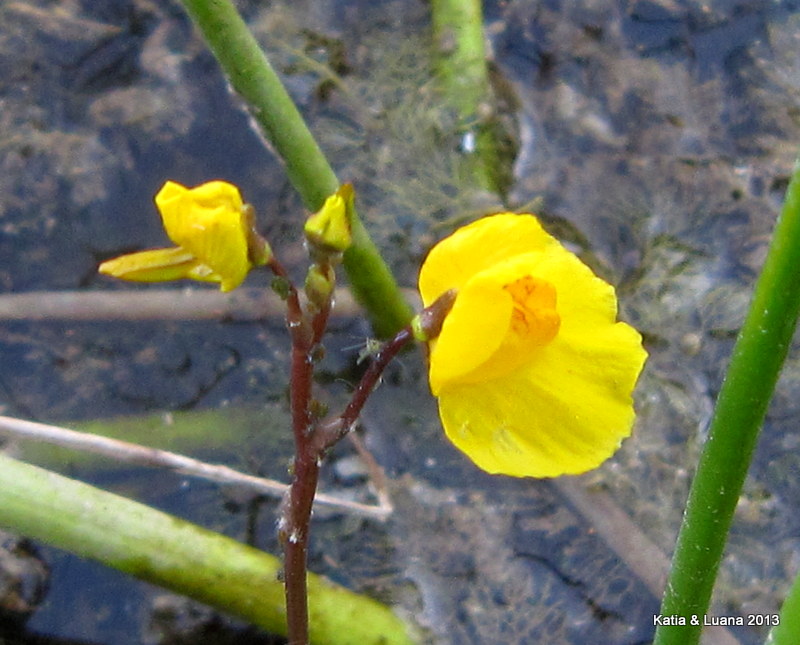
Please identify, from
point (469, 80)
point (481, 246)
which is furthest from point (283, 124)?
point (469, 80)

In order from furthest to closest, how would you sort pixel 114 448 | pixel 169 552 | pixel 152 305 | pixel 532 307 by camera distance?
1. pixel 152 305
2. pixel 114 448
3. pixel 169 552
4. pixel 532 307

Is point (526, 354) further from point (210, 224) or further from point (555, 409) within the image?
point (210, 224)

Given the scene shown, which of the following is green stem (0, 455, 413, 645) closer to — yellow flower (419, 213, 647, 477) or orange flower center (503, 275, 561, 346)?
yellow flower (419, 213, 647, 477)

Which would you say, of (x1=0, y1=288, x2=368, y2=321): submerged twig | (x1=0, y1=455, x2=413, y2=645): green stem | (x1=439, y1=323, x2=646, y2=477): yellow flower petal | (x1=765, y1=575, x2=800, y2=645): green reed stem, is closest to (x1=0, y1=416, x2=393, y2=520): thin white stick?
(x1=0, y1=455, x2=413, y2=645): green stem

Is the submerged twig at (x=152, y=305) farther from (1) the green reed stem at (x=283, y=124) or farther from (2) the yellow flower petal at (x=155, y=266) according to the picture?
(2) the yellow flower petal at (x=155, y=266)

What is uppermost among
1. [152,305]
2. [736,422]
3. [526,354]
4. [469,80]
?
[736,422]

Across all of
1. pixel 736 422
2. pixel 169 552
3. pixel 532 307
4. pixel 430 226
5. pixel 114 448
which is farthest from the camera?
pixel 430 226

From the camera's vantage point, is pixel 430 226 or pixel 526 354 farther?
pixel 430 226
